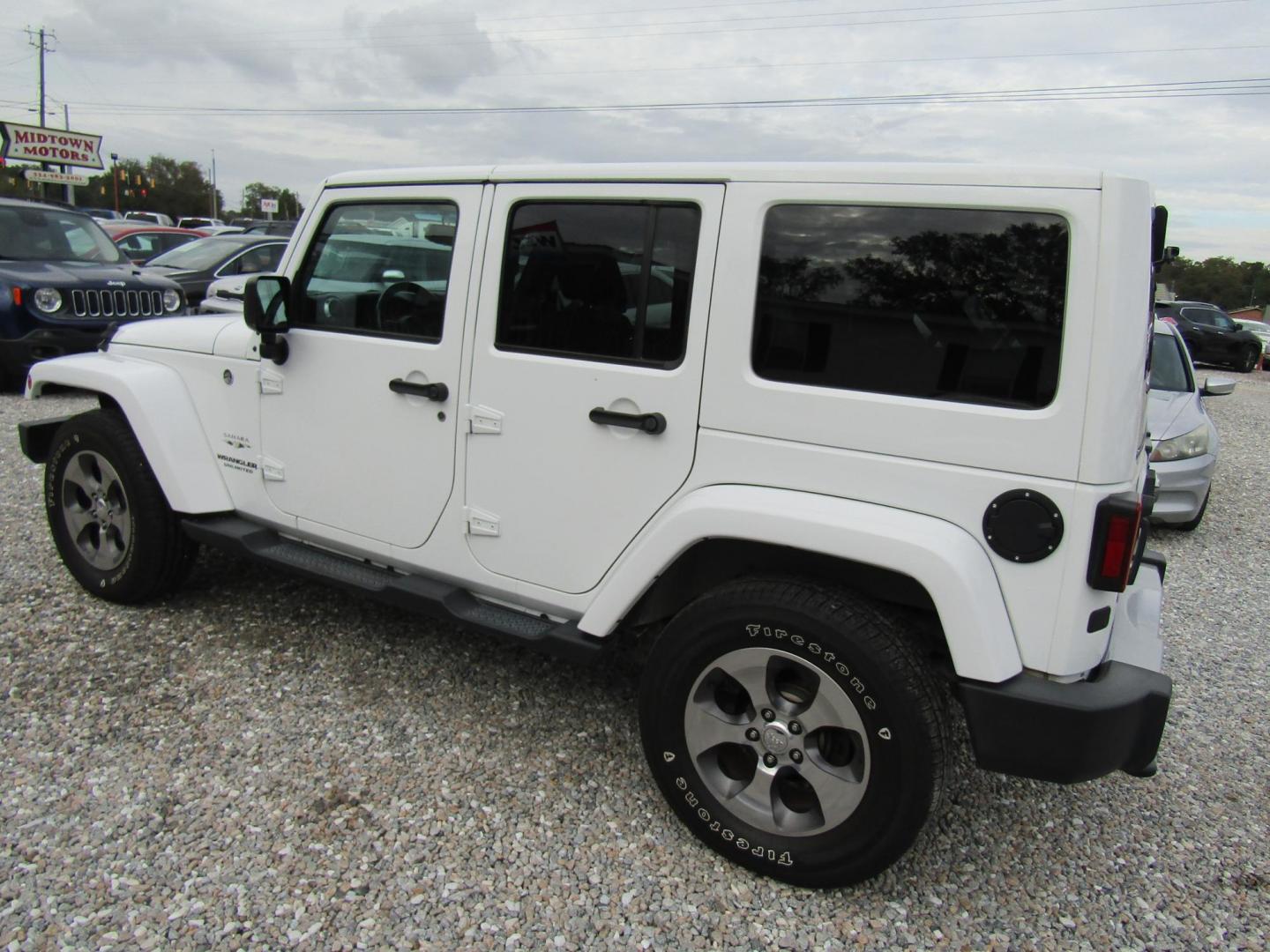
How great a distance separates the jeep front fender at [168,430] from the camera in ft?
11.9

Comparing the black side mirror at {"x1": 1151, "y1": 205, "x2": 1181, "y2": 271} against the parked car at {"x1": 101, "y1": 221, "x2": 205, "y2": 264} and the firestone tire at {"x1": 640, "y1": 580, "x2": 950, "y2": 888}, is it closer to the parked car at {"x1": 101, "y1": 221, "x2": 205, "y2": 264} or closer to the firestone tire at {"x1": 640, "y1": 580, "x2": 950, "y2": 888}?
the firestone tire at {"x1": 640, "y1": 580, "x2": 950, "y2": 888}

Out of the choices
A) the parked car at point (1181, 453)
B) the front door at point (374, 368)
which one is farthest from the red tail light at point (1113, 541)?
the parked car at point (1181, 453)

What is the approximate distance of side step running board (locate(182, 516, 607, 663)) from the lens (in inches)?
111

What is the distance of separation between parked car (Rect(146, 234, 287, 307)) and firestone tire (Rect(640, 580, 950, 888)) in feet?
34.0

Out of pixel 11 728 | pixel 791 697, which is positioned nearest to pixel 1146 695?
pixel 791 697

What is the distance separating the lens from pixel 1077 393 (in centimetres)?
208

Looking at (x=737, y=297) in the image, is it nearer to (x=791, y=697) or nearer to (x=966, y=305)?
(x=966, y=305)

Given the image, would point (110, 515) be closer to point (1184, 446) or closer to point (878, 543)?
point (878, 543)

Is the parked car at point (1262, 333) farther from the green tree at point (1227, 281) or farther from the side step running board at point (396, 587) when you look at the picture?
the green tree at point (1227, 281)

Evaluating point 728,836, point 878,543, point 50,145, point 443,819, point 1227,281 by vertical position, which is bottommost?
point 443,819

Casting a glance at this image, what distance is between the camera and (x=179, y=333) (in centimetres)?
382

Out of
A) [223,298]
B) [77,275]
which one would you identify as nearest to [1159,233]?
[77,275]

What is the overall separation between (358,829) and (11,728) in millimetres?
1410

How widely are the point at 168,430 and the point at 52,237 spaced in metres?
7.10
